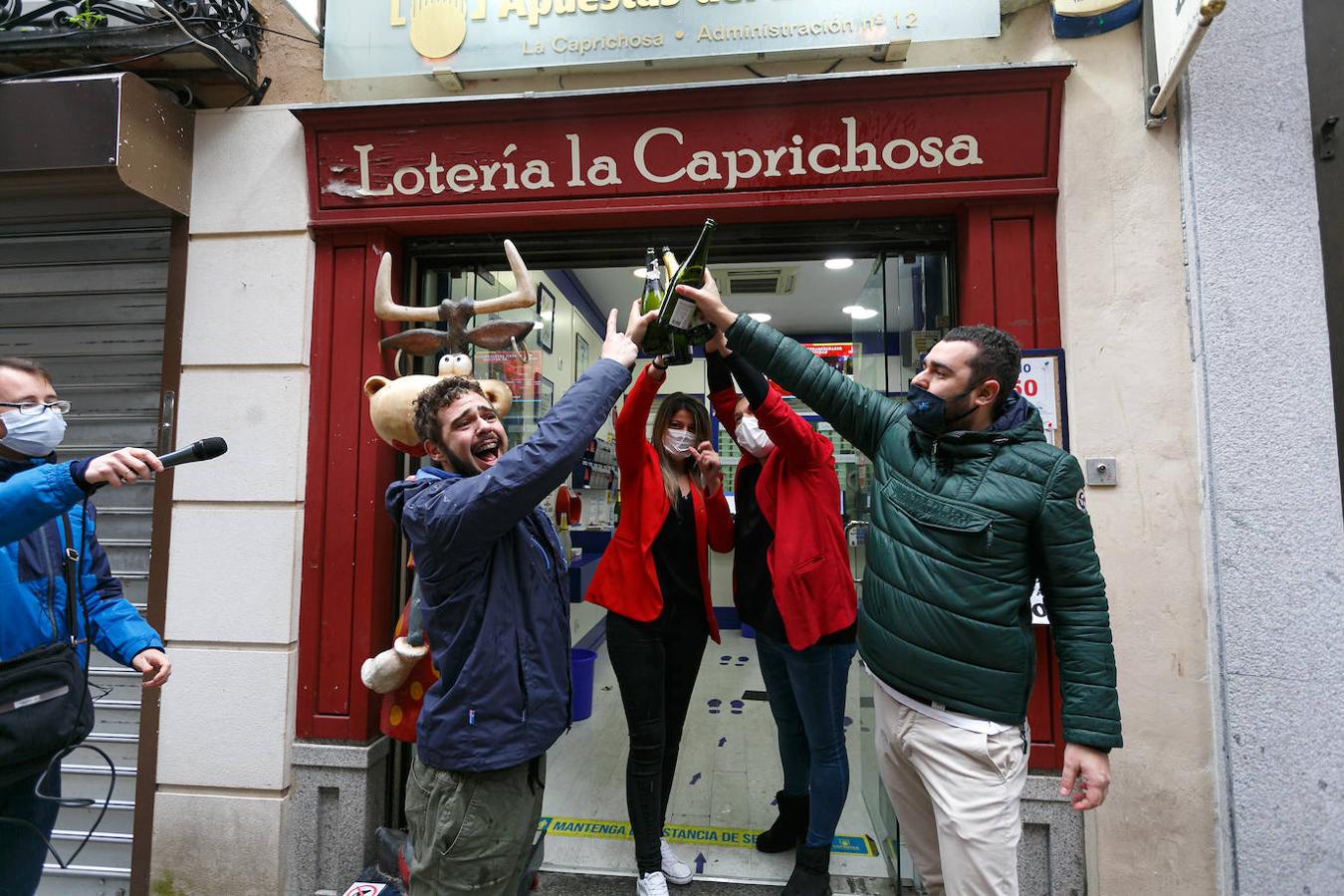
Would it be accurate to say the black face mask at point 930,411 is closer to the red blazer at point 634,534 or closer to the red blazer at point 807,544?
the red blazer at point 807,544

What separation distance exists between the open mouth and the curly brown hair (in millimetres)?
104

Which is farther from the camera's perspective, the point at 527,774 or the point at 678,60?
the point at 678,60

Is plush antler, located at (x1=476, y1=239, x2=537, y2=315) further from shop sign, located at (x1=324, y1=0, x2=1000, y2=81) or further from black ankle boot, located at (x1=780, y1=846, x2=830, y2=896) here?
black ankle boot, located at (x1=780, y1=846, x2=830, y2=896)

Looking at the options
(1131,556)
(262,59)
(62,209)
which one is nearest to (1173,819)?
(1131,556)

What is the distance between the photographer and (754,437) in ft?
8.98

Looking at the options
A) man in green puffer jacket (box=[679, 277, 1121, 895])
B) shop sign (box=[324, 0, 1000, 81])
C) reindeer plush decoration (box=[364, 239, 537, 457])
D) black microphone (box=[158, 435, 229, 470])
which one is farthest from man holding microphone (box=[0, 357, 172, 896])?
man in green puffer jacket (box=[679, 277, 1121, 895])

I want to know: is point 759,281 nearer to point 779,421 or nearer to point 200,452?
point 779,421

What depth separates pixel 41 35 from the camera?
304cm

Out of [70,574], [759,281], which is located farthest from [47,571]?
[759,281]

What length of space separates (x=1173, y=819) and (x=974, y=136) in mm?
2787

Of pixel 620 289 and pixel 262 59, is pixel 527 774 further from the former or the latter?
pixel 620 289

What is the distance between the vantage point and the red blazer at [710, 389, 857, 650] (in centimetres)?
257

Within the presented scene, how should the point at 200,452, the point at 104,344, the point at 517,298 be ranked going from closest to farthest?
the point at 200,452 < the point at 517,298 < the point at 104,344

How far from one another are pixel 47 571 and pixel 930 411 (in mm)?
2653
